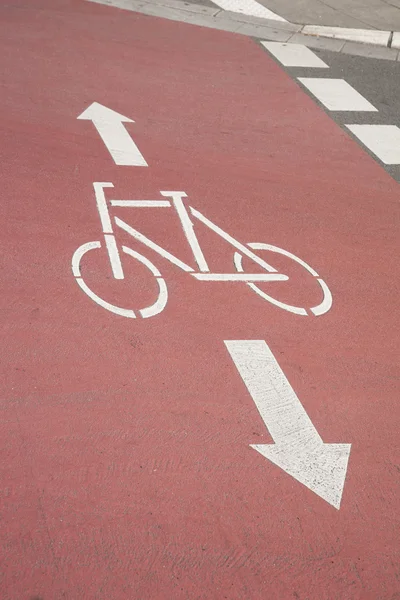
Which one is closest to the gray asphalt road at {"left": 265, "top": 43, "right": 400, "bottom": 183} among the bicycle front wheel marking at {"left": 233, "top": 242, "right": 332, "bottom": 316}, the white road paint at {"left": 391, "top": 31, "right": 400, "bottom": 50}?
the white road paint at {"left": 391, "top": 31, "right": 400, "bottom": 50}

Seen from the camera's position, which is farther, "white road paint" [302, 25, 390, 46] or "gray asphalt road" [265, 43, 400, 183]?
"white road paint" [302, 25, 390, 46]

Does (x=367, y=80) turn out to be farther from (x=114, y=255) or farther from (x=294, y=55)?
(x=114, y=255)

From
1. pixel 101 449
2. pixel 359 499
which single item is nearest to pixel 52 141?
pixel 101 449

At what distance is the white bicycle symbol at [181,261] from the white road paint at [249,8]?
577cm

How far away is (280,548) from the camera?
4121 millimetres

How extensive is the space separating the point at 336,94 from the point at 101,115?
2.85 metres

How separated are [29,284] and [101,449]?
1621mm

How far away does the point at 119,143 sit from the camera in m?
7.86

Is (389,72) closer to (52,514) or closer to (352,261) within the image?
(352,261)

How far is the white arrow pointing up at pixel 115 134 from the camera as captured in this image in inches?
298

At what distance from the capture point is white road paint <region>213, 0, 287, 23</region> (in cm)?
1167

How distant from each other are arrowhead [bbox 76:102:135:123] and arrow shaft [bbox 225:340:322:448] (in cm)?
363

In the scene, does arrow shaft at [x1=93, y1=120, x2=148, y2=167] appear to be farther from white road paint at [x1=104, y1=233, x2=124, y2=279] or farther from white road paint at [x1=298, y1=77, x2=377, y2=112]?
white road paint at [x1=298, y1=77, x2=377, y2=112]

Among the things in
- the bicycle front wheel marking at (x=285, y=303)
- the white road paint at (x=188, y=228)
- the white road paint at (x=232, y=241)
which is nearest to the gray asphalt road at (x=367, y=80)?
the white road paint at (x=188, y=228)
